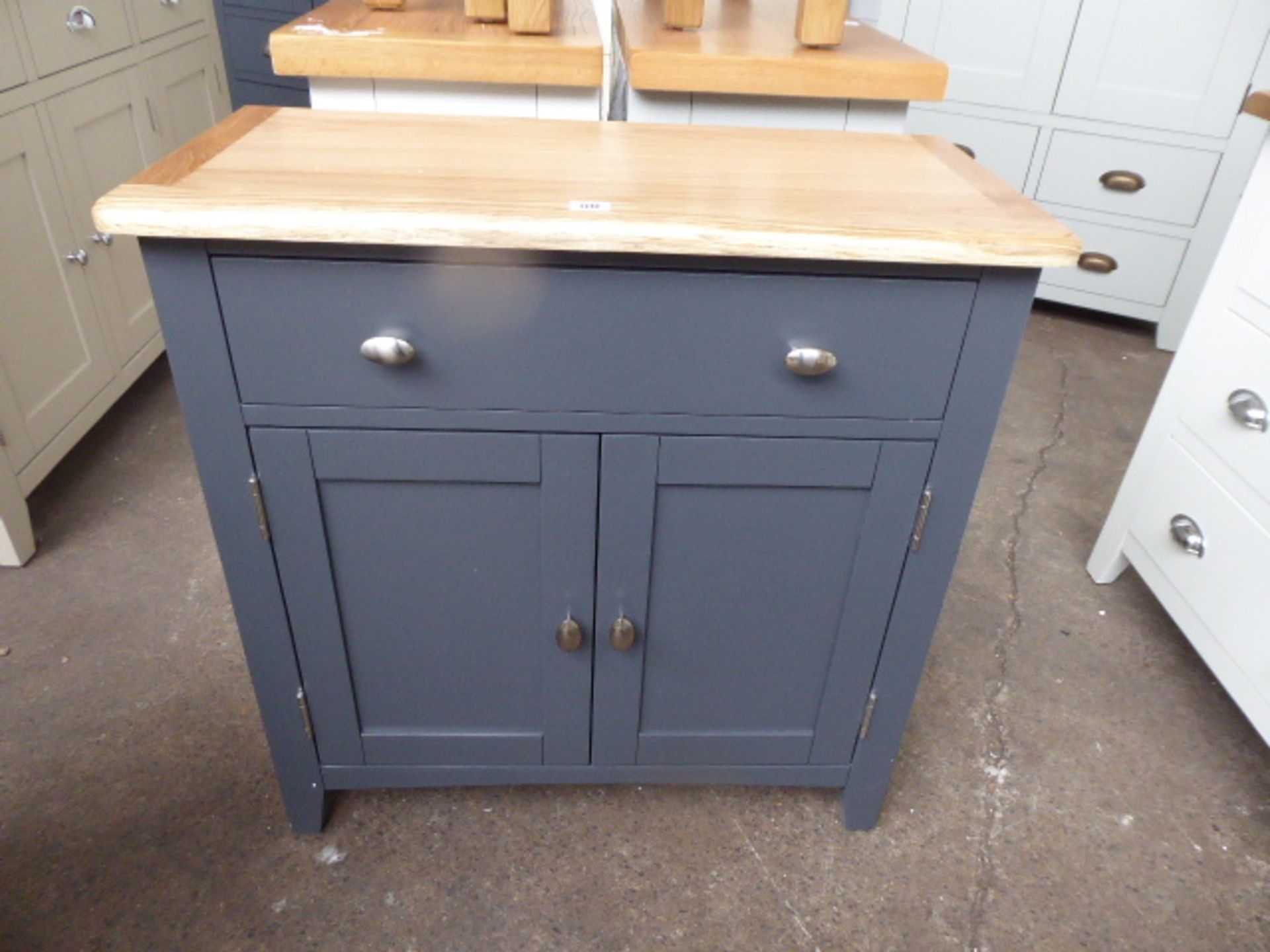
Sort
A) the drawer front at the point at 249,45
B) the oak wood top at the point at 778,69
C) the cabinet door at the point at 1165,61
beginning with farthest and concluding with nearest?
the drawer front at the point at 249,45
the cabinet door at the point at 1165,61
the oak wood top at the point at 778,69

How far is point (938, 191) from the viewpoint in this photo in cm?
90

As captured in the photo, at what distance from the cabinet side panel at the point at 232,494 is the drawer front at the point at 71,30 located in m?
1.13

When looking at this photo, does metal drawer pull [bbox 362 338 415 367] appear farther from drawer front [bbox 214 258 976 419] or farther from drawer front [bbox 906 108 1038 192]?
drawer front [bbox 906 108 1038 192]

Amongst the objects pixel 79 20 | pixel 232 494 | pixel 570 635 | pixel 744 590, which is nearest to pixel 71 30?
pixel 79 20

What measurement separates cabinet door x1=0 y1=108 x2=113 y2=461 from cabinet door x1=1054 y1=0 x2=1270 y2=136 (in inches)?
95.4

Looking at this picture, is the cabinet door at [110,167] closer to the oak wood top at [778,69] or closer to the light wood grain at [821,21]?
the oak wood top at [778,69]

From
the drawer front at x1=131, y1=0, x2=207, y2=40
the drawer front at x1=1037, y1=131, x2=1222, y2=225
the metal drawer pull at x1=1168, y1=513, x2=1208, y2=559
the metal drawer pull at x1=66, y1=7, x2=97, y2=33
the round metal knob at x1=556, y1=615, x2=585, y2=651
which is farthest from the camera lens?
the drawer front at x1=1037, y1=131, x2=1222, y2=225

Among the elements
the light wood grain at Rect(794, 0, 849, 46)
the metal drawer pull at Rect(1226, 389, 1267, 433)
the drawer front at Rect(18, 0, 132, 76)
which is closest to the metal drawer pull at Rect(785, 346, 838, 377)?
the light wood grain at Rect(794, 0, 849, 46)

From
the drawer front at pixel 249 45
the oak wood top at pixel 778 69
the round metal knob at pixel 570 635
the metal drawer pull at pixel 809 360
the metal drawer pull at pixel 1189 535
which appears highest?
the oak wood top at pixel 778 69

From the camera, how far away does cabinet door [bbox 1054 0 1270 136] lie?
7.20 ft

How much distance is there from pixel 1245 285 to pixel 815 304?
92cm

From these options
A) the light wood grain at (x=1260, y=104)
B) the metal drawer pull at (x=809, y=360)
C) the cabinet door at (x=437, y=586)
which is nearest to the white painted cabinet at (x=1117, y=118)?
the light wood grain at (x=1260, y=104)

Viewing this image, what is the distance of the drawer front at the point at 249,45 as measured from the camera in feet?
8.90

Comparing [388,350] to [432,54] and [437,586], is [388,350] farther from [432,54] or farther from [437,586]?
[432,54]
